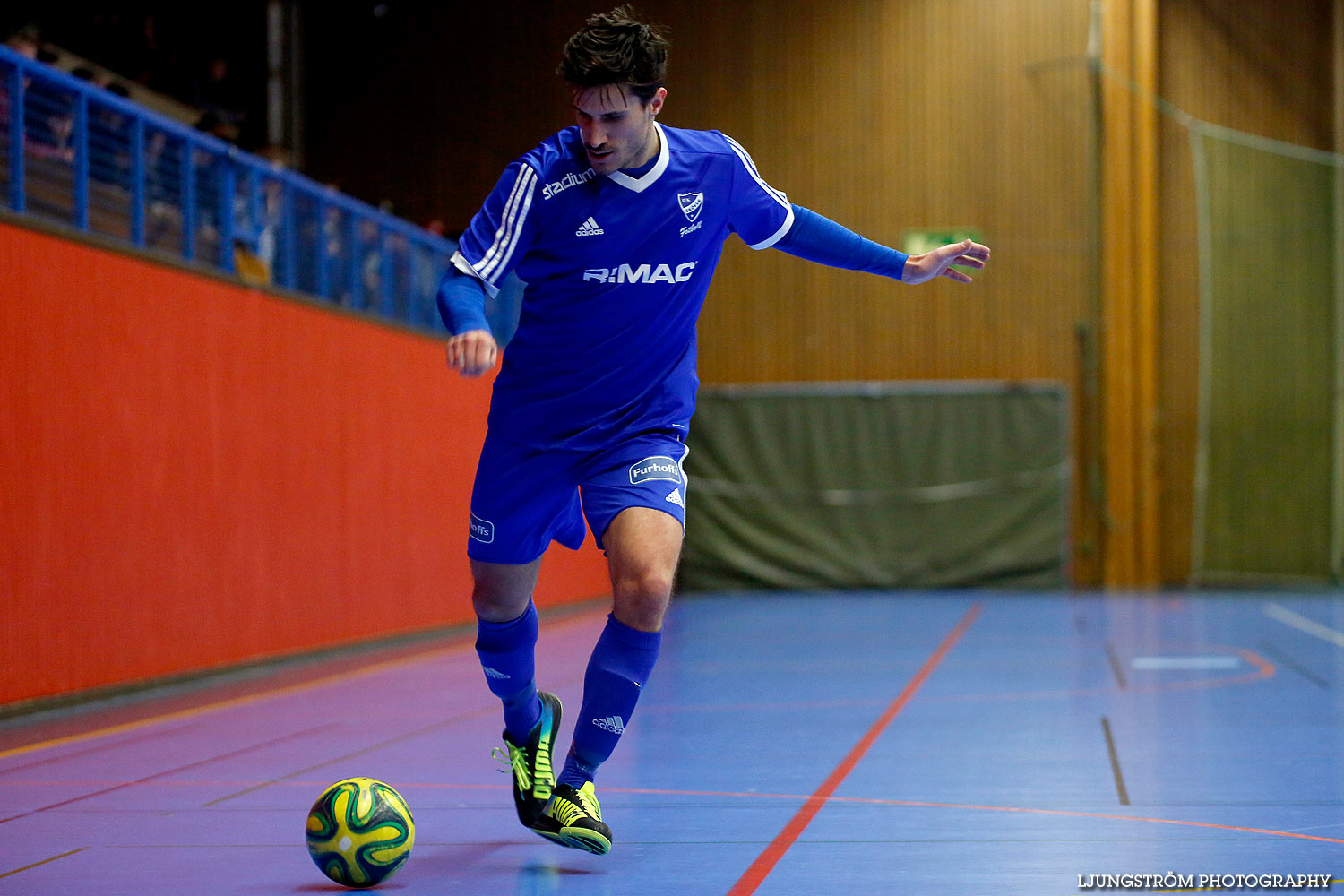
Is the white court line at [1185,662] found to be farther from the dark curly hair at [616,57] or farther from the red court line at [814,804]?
the dark curly hair at [616,57]

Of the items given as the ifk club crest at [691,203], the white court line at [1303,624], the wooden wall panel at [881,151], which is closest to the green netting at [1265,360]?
the wooden wall panel at [881,151]

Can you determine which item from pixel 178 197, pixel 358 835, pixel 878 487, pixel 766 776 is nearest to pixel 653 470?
pixel 358 835

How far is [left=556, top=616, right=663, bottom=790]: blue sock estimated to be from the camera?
11.5ft

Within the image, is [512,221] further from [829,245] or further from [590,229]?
[829,245]

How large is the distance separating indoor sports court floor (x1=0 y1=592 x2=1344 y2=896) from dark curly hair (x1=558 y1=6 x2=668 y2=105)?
1.81 meters

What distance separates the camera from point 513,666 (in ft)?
12.2

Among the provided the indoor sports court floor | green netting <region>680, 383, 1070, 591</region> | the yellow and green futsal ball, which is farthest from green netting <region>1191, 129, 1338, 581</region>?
the yellow and green futsal ball

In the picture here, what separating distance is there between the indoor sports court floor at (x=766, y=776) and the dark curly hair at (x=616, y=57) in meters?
1.81

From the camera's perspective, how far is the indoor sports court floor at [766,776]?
3.31m

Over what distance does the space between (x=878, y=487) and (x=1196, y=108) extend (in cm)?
589

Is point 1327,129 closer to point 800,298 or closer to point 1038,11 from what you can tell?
point 1038,11

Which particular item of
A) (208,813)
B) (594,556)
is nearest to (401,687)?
(208,813)

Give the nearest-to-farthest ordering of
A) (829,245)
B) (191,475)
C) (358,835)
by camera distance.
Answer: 1. (358,835)
2. (829,245)
3. (191,475)

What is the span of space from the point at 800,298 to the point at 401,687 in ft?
35.6
